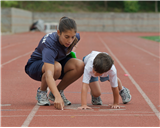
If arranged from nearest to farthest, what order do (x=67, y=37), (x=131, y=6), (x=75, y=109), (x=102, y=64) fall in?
(x=102, y=64)
(x=67, y=37)
(x=75, y=109)
(x=131, y=6)

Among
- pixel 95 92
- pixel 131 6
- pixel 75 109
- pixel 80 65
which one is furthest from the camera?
pixel 131 6

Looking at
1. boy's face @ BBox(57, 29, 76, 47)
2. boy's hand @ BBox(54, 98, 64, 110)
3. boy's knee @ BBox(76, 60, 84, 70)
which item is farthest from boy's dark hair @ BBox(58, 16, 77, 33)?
boy's hand @ BBox(54, 98, 64, 110)

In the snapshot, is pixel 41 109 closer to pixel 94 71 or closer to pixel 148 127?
pixel 94 71

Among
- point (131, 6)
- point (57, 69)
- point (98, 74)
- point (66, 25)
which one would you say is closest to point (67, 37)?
point (66, 25)

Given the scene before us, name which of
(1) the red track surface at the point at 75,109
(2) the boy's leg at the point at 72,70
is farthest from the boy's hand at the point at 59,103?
(2) the boy's leg at the point at 72,70

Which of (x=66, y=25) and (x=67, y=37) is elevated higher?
(x=66, y=25)

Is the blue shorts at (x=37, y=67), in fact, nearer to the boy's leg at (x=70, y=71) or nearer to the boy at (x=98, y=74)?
the boy's leg at (x=70, y=71)

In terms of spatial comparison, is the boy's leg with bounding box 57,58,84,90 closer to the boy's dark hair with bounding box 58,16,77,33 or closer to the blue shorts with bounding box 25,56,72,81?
the blue shorts with bounding box 25,56,72,81

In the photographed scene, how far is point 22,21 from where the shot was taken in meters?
33.3

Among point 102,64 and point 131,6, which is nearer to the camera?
point 102,64

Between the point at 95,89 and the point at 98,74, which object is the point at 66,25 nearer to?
the point at 98,74

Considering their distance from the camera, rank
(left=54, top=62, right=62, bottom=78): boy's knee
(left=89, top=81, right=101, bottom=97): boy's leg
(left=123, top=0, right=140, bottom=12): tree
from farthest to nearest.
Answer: (left=123, top=0, right=140, bottom=12): tree < (left=89, top=81, right=101, bottom=97): boy's leg < (left=54, top=62, right=62, bottom=78): boy's knee

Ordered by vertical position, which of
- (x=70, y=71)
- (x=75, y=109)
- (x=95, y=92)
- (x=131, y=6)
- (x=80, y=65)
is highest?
(x=131, y=6)

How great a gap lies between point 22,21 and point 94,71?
31379mm
